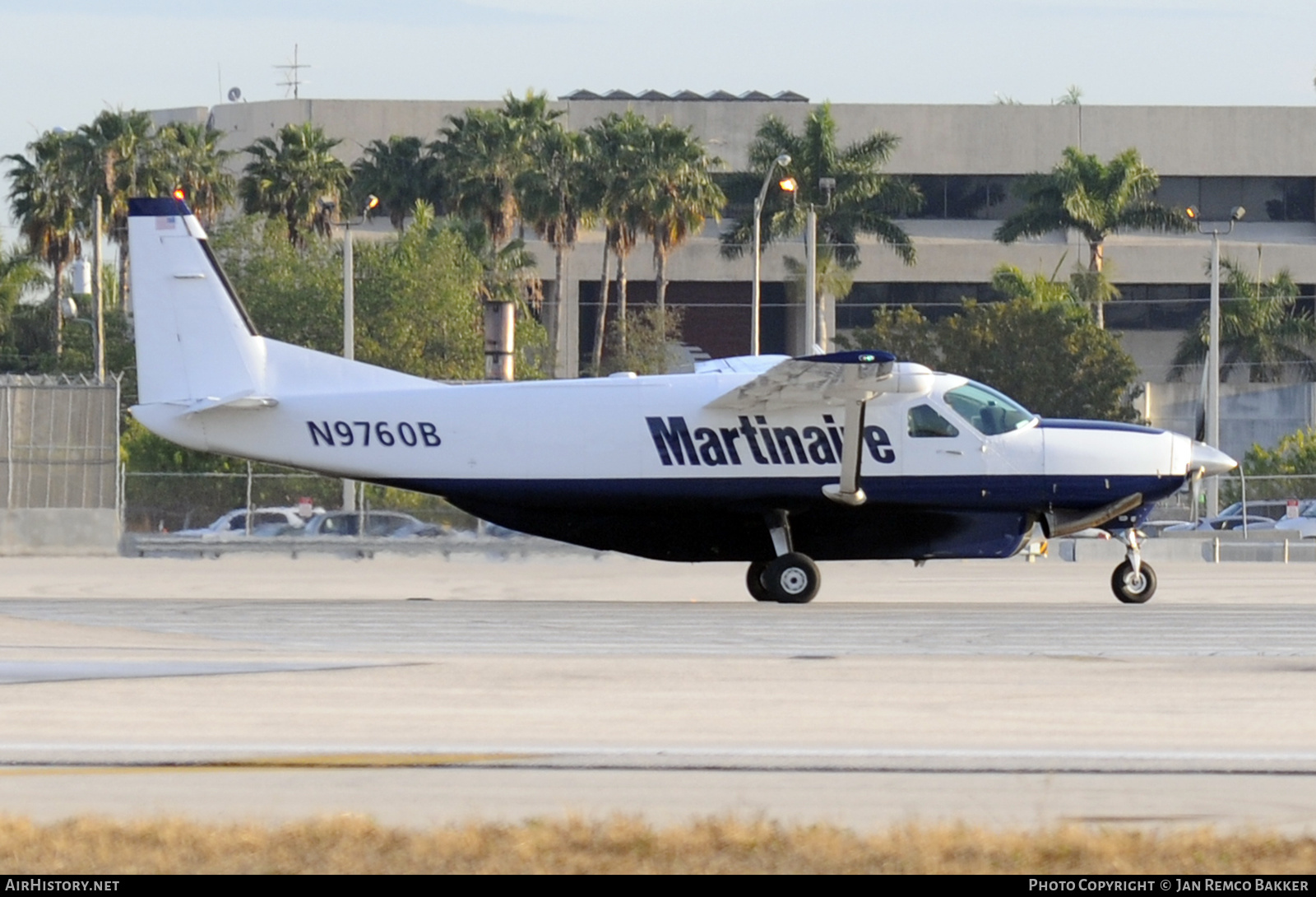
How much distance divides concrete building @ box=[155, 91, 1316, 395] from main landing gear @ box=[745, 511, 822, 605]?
58786 mm

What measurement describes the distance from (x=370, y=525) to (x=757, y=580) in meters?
12.7

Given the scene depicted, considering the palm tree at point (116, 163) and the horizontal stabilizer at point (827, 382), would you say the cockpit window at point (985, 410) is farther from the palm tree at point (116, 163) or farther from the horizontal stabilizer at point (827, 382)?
the palm tree at point (116, 163)

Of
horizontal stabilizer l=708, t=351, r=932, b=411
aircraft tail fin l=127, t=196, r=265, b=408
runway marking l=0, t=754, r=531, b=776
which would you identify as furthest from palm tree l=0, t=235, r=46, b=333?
runway marking l=0, t=754, r=531, b=776

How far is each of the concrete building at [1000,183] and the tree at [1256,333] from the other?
6.17 meters

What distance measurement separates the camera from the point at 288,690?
12.2 metres

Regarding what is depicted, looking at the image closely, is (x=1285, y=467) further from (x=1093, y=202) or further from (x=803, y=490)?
(x=803, y=490)

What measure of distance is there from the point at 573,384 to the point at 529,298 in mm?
58107

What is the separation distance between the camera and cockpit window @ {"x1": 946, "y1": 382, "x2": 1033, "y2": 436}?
2186 cm

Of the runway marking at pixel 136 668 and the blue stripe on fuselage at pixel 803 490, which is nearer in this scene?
the runway marking at pixel 136 668

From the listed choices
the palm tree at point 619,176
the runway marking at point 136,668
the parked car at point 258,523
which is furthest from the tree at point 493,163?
the runway marking at point 136,668

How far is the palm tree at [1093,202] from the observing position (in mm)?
72375

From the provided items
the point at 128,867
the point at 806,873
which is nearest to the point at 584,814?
the point at 806,873

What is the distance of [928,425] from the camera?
71.2 feet

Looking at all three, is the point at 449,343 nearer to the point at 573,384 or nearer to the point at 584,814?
the point at 573,384
